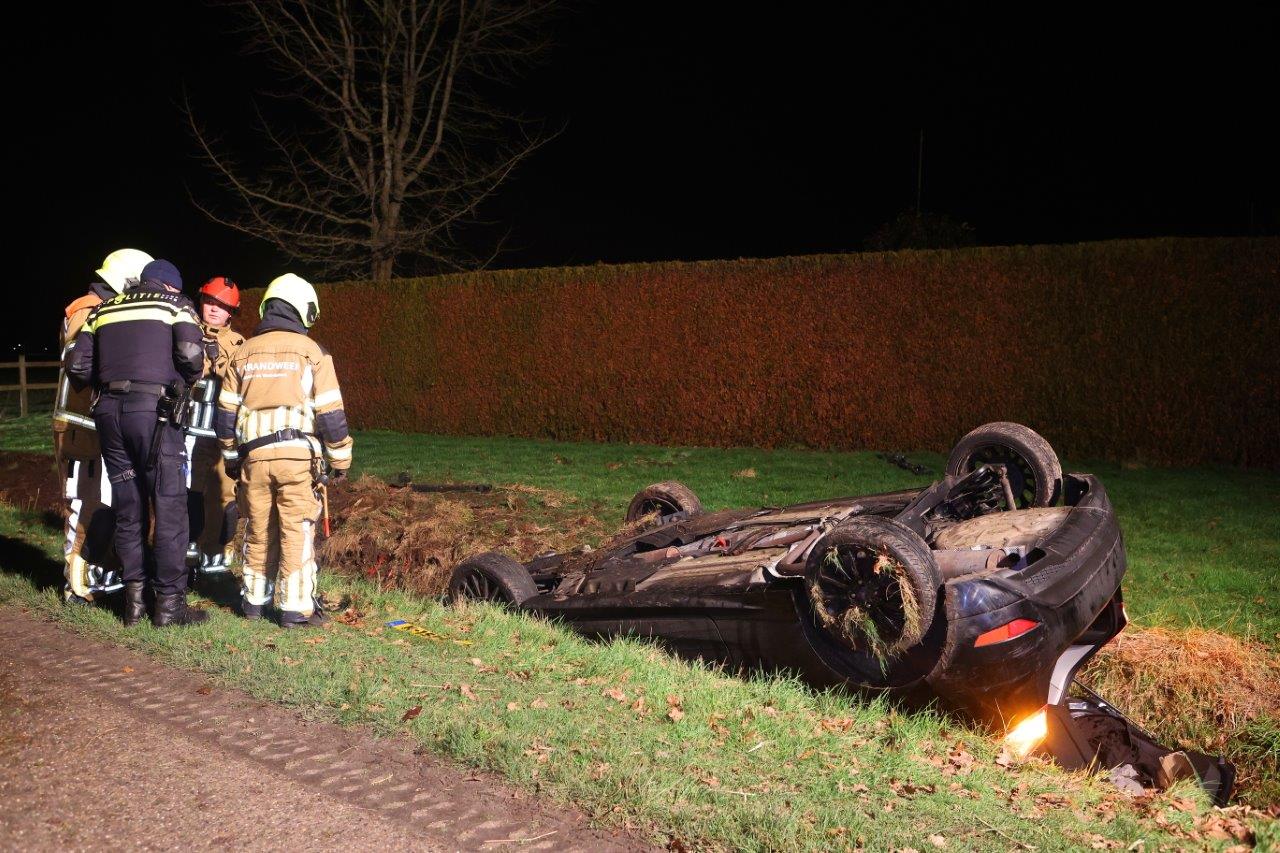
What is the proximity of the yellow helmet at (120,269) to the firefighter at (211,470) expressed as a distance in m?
0.60

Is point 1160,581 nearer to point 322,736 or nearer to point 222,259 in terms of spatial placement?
point 322,736

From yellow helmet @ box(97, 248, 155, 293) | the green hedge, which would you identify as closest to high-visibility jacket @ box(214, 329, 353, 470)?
yellow helmet @ box(97, 248, 155, 293)

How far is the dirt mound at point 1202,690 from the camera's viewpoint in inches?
221

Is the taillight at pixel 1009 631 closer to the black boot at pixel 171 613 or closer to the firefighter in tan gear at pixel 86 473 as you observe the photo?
the black boot at pixel 171 613

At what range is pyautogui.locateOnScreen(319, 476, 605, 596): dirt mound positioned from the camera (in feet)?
28.2

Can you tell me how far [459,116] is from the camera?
24.3m

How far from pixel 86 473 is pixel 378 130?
1823cm

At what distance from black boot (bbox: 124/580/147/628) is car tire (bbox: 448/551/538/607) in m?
1.79

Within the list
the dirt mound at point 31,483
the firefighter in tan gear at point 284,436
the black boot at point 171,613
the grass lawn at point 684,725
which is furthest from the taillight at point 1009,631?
the dirt mound at point 31,483

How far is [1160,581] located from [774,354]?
963 cm

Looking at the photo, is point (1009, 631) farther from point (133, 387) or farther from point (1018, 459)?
point (133, 387)

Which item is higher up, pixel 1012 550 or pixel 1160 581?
pixel 1012 550

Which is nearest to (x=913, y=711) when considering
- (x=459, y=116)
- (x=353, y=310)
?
(x=353, y=310)

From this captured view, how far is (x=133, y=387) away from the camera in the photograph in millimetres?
6000
